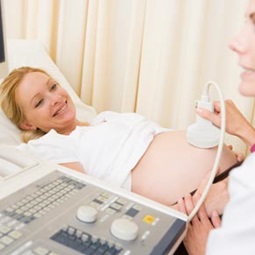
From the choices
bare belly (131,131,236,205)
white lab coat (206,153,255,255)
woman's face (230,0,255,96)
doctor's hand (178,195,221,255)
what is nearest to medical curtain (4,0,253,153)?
bare belly (131,131,236,205)

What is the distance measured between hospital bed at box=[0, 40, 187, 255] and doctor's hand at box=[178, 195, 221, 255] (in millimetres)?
140

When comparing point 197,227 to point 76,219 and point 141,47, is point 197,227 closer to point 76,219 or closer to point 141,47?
point 76,219

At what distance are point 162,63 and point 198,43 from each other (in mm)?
183

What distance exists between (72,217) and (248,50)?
0.47 metres

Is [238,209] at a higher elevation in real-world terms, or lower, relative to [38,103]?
higher

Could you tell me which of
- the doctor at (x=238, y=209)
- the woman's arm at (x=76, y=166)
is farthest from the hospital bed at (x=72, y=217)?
the woman's arm at (x=76, y=166)

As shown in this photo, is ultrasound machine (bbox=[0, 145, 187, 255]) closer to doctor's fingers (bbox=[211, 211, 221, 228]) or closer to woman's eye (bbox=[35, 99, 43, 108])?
doctor's fingers (bbox=[211, 211, 221, 228])

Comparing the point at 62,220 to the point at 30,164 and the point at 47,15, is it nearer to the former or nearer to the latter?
the point at 30,164

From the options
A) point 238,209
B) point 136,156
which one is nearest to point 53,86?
point 136,156

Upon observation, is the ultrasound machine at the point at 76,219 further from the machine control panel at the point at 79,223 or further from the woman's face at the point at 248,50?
the woman's face at the point at 248,50

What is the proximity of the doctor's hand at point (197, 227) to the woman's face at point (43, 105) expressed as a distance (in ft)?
2.21

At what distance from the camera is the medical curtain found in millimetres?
1759

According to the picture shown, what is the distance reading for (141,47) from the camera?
191 centimetres

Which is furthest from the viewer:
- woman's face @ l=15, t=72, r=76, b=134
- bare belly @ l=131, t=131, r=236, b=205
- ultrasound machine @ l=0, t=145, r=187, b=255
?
woman's face @ l=15, t=72, r=76, b=134
